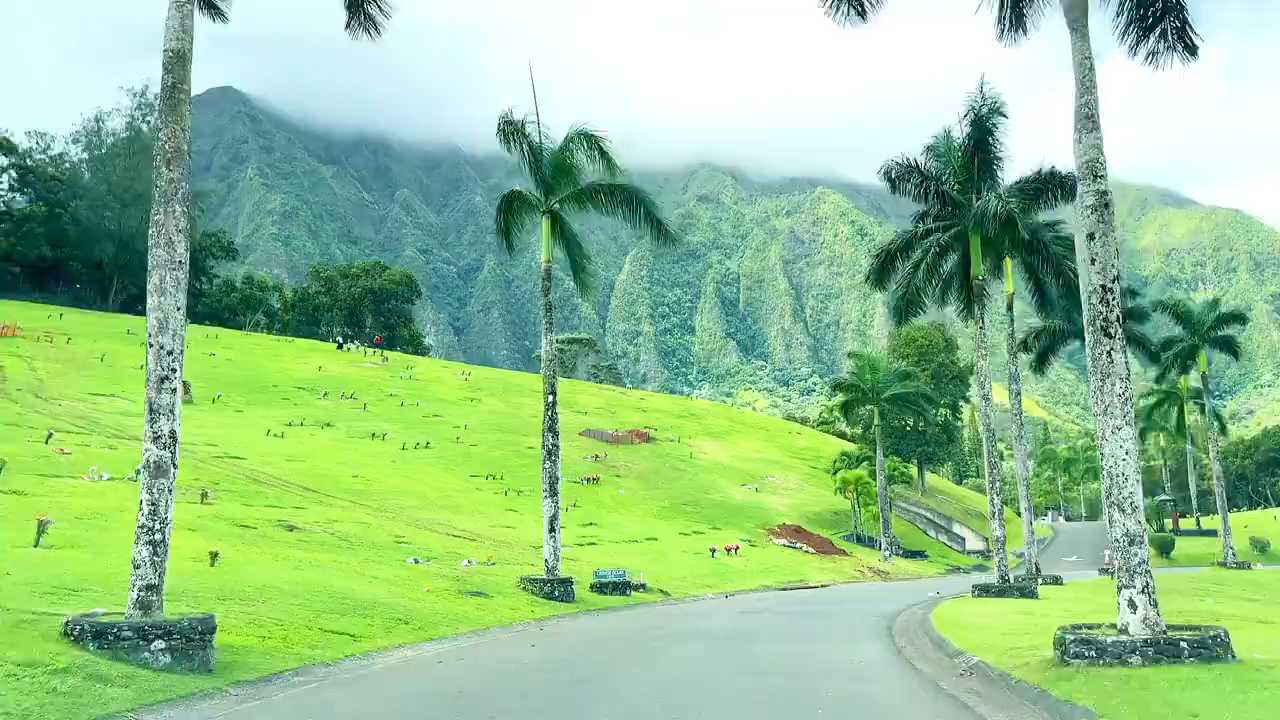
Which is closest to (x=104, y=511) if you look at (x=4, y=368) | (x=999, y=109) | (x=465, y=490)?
(x=465, y=490)

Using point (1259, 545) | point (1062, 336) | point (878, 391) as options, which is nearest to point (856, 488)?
point (878, 391)

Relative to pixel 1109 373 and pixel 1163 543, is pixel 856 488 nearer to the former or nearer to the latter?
pixel 1163 543

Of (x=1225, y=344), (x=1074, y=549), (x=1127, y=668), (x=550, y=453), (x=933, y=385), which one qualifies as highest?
(x=933, y=385)

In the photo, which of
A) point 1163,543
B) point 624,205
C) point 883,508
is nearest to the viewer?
point 624,205

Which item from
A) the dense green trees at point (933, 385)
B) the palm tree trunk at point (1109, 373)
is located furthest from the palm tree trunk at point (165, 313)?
the dense green trees at point (933, 385)

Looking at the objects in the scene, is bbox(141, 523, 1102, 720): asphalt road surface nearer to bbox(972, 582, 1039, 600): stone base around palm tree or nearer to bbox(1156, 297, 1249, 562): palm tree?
bbox(972, 582, 1039, 600): stone base around palm tree

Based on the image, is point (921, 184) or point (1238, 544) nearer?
point (921, 184)

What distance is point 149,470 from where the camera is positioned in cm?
1655

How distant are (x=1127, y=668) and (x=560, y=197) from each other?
26.2 metres

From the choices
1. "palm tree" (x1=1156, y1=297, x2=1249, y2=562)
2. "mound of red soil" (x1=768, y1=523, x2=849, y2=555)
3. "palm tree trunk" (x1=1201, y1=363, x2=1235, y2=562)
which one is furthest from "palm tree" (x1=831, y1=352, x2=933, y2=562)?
"palm tree trunk" (x1=1201, y1=363, x2=1235, y2=562)

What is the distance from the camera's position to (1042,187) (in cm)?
4197

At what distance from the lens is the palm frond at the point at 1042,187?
41.9 meters

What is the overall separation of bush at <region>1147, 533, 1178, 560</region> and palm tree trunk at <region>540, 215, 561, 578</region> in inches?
2182

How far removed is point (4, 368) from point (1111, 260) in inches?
2697
